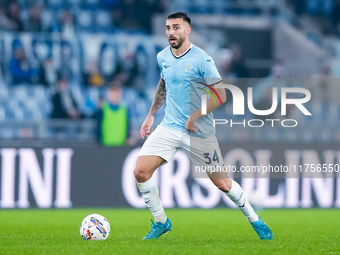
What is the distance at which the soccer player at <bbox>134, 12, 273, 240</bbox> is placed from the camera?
717cm

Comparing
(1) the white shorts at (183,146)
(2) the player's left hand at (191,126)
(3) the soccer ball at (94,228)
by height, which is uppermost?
(2) the player's left hand at (191,126)

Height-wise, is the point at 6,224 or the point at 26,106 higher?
the point at 26,106

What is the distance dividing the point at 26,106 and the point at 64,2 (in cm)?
406

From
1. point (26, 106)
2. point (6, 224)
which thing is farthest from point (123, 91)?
point (6, 224)

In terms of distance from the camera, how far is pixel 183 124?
7.29 metres

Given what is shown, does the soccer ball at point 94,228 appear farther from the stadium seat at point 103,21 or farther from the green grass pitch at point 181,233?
the stadium seat at point 103,21

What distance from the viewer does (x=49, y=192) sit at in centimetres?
Result: 1216

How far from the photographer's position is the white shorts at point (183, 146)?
7215mm

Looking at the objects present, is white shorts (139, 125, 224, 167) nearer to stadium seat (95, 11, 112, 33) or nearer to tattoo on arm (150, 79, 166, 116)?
tattoo on arm (150, 79, 166, 116)

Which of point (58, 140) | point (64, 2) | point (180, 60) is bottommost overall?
point (58, 140)

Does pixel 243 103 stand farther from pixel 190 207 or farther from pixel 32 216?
pixel 32 216

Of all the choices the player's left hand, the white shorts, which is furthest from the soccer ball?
the player's left hand

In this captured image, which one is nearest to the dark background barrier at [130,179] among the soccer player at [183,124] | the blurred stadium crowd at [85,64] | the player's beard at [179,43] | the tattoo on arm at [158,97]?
the blurred stadium crowd at [85,64]

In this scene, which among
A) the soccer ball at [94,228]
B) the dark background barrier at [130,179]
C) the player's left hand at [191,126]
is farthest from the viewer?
the dark background barrier at [130,179]
